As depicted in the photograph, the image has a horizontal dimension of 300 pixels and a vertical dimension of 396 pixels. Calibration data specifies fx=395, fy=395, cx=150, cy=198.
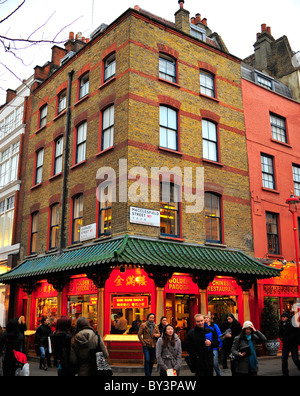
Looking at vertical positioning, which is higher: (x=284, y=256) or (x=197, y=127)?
(x=197, y=127)

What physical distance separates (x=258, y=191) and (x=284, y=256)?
11.1 feet

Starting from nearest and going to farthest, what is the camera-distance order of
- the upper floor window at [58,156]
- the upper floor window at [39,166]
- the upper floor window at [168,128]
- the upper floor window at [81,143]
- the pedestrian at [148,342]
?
the pedestrian at [148,342], the upper floor window at [168,128], the upper floor window at [81,143], the upper floor window at [58,156], the upper floor window at [39,166]

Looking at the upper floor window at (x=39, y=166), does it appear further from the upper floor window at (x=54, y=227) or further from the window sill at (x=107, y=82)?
the window sill at (x=107, y=82)

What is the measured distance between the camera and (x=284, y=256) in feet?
62.4

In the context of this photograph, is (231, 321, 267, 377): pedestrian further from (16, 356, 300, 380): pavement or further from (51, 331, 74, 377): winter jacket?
(16, 356, 300, 380): pavement

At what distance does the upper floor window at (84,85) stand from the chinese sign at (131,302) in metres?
9.85

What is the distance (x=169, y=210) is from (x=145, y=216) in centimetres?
130

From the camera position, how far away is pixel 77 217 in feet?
57.7

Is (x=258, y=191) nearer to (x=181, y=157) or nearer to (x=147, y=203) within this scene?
(x=181, y=157)

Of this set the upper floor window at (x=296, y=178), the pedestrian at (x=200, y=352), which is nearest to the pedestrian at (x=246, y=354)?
the pedestrian at (x=200, y=352)

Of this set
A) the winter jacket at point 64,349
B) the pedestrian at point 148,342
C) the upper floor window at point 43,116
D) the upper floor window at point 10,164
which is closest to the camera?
the winter jacket at point 64,349

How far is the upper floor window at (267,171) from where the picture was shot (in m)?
19.7
